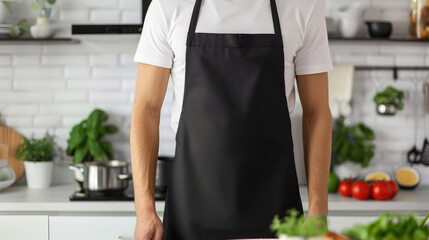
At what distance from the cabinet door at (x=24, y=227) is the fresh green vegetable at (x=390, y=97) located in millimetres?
1933

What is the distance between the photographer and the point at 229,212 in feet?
5.33

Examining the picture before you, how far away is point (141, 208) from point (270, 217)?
405 mm

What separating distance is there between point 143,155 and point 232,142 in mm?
295

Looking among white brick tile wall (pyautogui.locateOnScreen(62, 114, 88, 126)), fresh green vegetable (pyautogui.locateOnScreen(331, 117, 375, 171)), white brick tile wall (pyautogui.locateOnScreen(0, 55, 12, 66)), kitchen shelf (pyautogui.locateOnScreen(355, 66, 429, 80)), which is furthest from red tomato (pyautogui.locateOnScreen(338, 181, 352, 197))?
white brick tile wall (pyautogui.locateOnScreen(0, 55, 12, 66))

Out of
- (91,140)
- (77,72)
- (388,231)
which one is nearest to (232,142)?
(388,231)

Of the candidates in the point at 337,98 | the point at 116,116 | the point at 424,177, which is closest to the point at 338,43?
the point at 337,98

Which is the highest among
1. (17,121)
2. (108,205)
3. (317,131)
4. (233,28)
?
(233,28)

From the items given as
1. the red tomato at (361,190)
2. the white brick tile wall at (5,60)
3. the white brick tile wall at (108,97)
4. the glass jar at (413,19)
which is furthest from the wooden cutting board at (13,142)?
the glass jar at (413,19)

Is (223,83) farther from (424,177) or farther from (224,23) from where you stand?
(424,177)

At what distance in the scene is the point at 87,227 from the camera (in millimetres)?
2516

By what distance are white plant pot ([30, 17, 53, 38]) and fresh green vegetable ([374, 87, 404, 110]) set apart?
1.92 meters

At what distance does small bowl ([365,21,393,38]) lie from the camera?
3010 millimetres

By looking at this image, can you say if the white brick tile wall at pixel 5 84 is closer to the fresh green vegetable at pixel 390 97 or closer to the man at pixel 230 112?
the man at pixel 230 112

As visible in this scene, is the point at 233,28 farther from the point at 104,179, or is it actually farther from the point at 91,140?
the point at 91,140
